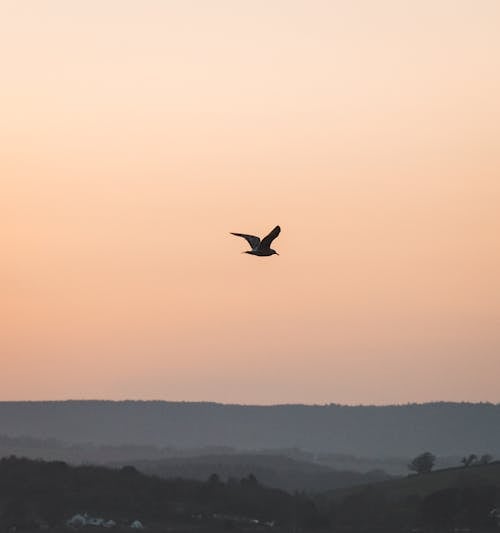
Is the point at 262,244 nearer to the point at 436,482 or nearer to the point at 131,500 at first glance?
the point at 131,500

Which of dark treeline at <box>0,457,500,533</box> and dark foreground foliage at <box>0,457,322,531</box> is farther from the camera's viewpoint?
dark foreground foliage at <box>0,457,322,531</box>

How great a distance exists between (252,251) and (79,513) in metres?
60.4

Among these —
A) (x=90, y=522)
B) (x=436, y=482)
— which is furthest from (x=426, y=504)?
(x=90, y=522)

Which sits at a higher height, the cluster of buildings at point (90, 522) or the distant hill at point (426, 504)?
the distant hill at point (426, 504)

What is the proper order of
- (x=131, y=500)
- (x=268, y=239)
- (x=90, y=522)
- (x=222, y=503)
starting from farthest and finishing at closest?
(x=222, y=503) → (x=131, y=500) → (x=90, y=522) → (x=268, y=239)

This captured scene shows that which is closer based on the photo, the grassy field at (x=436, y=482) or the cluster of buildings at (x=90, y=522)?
the cluster of buildings at (x=90, y=522)

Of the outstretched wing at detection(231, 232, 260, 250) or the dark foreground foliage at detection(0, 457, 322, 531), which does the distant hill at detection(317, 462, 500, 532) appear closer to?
the dark foreground foliage at detection(0, 457, 322, 531)

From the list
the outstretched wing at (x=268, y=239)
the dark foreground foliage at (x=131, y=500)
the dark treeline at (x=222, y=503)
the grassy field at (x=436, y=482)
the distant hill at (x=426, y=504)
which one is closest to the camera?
the outstretched wing at (x=268, y=239)

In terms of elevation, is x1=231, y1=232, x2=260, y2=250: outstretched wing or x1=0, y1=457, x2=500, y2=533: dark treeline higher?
x1=231, y1=232, x2=260, y2=250: outstretched wing

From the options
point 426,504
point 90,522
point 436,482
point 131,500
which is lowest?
point 90,522

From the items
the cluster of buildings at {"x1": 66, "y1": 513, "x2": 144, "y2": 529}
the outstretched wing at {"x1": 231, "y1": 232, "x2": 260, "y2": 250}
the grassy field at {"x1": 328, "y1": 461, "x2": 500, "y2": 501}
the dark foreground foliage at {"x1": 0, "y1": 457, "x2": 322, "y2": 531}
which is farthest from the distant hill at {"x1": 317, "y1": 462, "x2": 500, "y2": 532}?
the outstretched wing at {"x1": 231, "y1": 232, "x2": 260, "y2": 250}

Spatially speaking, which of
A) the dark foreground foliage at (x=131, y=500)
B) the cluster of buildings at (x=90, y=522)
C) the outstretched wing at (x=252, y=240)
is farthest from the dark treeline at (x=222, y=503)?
the outstretched wing at (x=252, y=240)

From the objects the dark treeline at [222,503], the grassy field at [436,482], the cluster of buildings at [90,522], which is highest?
the grassy field at [436,482]

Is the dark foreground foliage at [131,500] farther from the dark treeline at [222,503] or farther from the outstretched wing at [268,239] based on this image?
the outstretched wing at [268,239]
